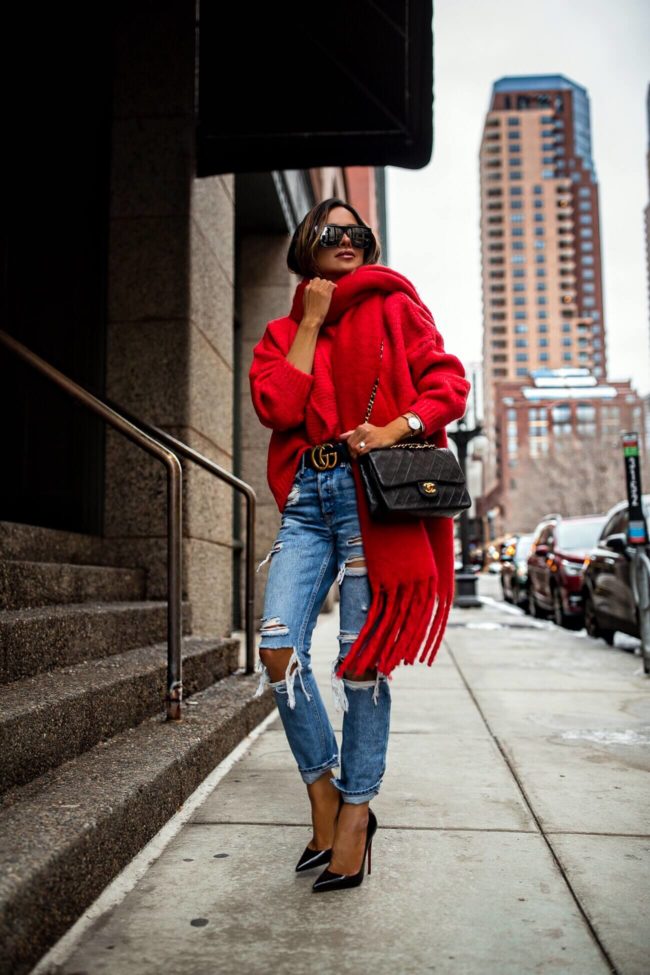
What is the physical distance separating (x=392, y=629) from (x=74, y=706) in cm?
132

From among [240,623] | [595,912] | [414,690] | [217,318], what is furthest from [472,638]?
[595,912]

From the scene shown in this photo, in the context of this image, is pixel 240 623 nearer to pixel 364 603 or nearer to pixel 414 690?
pixel 414 690

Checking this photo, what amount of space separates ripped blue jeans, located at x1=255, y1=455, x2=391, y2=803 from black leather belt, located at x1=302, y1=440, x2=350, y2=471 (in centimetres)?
2

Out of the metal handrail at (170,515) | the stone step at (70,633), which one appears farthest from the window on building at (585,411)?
the metal handrail at (170,515)

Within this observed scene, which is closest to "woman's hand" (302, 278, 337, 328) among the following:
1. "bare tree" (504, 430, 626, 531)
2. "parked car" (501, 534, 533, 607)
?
"parked car" (501, 534, 533, 607)

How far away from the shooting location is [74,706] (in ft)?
10.4

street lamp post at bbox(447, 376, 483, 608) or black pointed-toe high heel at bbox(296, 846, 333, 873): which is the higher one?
street lamp post at bbox(447, 376, 483, 608)

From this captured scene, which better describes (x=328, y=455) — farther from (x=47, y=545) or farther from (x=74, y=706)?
(x=47, y=545)

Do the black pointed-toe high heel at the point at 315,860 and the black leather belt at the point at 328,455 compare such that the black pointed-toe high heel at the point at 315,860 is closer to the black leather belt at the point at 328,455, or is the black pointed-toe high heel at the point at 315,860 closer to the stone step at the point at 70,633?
the black leather belt at the point at 328,455

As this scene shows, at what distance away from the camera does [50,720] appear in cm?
299

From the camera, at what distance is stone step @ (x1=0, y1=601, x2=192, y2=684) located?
3.45 metres

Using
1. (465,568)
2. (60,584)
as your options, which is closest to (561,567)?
(465,568)

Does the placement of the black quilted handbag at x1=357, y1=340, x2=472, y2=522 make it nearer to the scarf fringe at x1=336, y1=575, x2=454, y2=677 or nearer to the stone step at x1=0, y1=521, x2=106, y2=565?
the scarf fringe at x1=336, y1=575, x2=454, y2=677

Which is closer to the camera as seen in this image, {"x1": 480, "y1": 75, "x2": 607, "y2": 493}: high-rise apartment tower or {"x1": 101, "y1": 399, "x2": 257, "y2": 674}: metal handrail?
{"x1": 101, "y1": 399, "x2": 257, "y2": 674}: metal handrail
